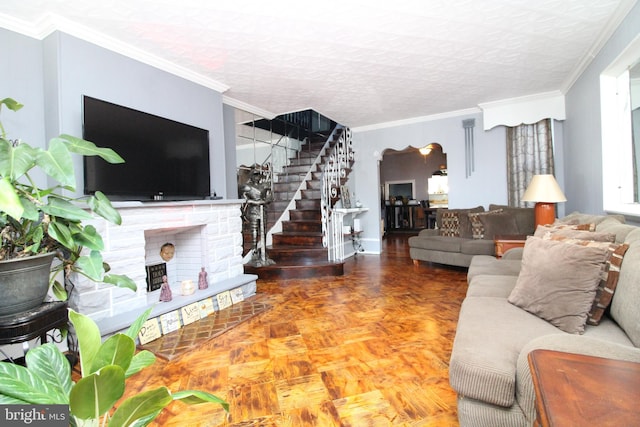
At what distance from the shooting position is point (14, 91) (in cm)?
236

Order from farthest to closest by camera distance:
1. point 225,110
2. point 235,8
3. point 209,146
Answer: point 225,110 < point 209,146 < point 235,8

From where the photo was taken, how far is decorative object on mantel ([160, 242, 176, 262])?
3291mm

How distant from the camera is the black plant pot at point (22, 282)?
154 cm

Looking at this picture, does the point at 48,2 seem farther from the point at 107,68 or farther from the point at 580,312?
the point at 580,312

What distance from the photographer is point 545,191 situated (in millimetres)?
3297

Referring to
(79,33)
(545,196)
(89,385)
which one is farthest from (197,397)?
(545,196)

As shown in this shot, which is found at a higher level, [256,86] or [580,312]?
[256,86]

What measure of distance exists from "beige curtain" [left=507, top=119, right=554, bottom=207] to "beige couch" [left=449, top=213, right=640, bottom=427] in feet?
10.6

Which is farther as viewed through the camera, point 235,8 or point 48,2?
point 235,8

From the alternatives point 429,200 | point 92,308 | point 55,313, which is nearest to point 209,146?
point 92,308

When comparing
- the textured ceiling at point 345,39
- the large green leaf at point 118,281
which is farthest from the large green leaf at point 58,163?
the textured ceiling at point 345,39

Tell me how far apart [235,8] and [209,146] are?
1601 mm

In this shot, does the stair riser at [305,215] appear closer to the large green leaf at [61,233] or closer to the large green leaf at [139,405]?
the large green leaf at [61,233]

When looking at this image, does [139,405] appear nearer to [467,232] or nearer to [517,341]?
[517,341]
